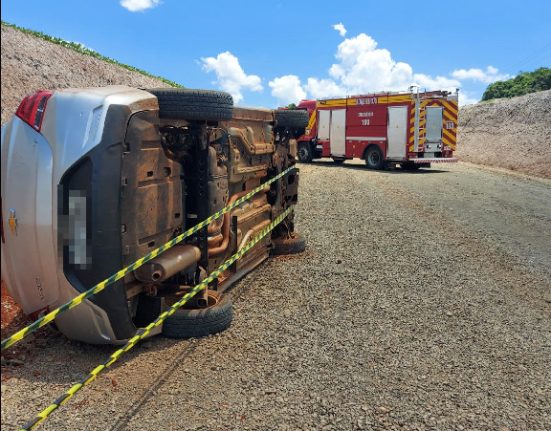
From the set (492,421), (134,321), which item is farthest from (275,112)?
(492,421)

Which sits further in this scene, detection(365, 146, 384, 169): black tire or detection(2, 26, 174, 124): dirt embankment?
detection(365, 146, 384, 169): black tire

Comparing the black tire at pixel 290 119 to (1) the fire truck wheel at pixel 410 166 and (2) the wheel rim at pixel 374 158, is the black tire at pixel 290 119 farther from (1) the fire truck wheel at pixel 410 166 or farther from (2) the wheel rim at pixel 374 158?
(1) the fire truck wheel at pixel 410 166

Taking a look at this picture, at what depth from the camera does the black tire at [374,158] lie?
19578mm

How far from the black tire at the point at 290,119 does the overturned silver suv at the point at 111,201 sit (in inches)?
85.0

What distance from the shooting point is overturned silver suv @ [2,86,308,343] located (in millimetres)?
3184

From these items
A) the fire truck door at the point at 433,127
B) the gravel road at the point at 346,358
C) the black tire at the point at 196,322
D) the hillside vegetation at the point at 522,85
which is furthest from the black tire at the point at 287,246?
the hillside vegetation at the point at 522,85

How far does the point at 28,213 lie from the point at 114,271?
65 cm

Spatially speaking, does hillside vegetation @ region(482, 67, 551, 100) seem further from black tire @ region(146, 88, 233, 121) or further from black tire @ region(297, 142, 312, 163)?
black tire @ region(146, 88, 233, 121)

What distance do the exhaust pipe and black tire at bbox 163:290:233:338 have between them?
1.25 feet

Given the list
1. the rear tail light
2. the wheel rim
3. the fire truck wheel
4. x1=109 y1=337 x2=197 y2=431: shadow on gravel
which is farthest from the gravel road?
the fire truck wheel

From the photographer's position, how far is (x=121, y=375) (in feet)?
11.1

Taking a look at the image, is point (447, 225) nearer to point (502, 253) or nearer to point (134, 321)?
point (502, 253)

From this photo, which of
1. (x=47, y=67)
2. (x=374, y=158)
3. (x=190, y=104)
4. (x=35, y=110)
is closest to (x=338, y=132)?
(x=374, y=158)

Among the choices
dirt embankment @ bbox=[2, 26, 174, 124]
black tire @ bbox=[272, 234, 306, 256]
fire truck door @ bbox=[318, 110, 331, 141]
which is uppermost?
dirt embankment @ bbox=[2, 26, 174, 124]
